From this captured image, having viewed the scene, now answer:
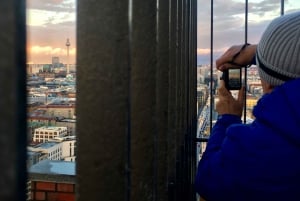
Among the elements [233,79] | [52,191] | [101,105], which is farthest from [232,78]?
[52,191]

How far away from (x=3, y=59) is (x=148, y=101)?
0.87m

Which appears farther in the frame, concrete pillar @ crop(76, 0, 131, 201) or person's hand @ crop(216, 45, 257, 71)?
person's hand @ crop(216, 45, 257, 71)

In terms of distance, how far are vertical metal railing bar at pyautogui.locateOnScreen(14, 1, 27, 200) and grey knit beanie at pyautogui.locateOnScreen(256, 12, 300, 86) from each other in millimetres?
897

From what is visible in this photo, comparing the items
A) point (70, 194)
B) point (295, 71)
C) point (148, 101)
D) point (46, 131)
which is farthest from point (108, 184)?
point (70, 194)

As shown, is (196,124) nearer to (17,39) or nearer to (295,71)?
(295,71)

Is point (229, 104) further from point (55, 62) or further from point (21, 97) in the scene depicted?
point (21, 97)

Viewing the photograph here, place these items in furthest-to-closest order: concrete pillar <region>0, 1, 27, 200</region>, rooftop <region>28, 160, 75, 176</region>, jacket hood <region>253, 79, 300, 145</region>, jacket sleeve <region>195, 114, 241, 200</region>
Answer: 1. rooftop <region>28, 160, 75, 176</region>
2. jacket sleeve <region>195, 114, 241, 200</region>
3. jacket hood <region>253, 79, 300, 145</region>
4. concrete pillar <region>0, 1, 27, 200</region>

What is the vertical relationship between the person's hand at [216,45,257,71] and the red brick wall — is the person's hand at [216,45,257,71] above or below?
above

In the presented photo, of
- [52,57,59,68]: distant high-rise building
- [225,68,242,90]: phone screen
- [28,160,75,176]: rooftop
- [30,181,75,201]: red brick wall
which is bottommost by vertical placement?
[30,181,75,201]: red brick wall

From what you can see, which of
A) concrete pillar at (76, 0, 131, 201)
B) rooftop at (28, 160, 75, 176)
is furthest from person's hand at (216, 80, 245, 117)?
rooftop at (28, 160, 75, 176)

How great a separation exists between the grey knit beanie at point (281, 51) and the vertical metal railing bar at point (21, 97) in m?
0.90

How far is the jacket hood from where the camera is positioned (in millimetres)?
1054

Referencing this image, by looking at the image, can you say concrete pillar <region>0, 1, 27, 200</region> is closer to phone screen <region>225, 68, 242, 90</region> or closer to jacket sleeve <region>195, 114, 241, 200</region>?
jacket sleeve <region>195, 114, 241, 200</region>

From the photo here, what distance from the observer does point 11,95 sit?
34 cm
